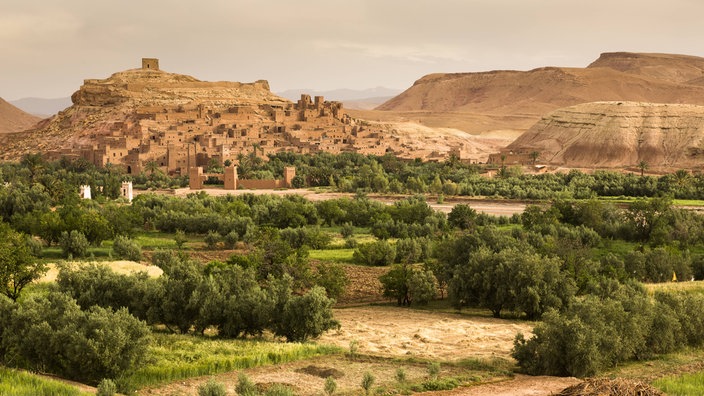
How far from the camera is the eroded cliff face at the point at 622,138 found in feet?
247

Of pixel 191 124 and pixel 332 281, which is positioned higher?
pixel 191 124

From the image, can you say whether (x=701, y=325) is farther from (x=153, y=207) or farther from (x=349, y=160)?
(x=349, y=160)

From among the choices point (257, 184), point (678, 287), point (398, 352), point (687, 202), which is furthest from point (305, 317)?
point (257, 184)

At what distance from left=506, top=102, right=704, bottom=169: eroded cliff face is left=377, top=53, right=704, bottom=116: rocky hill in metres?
54.2

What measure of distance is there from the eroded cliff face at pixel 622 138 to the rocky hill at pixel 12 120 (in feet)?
269

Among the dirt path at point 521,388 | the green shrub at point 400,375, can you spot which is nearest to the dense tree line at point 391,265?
the dirt path at point 521,388

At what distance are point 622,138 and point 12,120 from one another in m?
98.9

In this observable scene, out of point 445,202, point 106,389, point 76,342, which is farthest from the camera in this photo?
point 445,202

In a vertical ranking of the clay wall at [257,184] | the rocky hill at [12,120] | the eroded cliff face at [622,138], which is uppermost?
the rocky hill at [12,120]

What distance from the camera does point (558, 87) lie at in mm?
155000

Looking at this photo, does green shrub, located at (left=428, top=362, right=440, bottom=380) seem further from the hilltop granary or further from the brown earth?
the brown earth

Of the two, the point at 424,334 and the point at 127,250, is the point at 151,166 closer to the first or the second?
the point at 127,250

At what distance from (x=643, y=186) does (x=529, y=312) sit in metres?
35.9

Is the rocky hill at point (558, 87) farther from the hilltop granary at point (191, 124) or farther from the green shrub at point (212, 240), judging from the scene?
the green shrub at point (212, 240)
